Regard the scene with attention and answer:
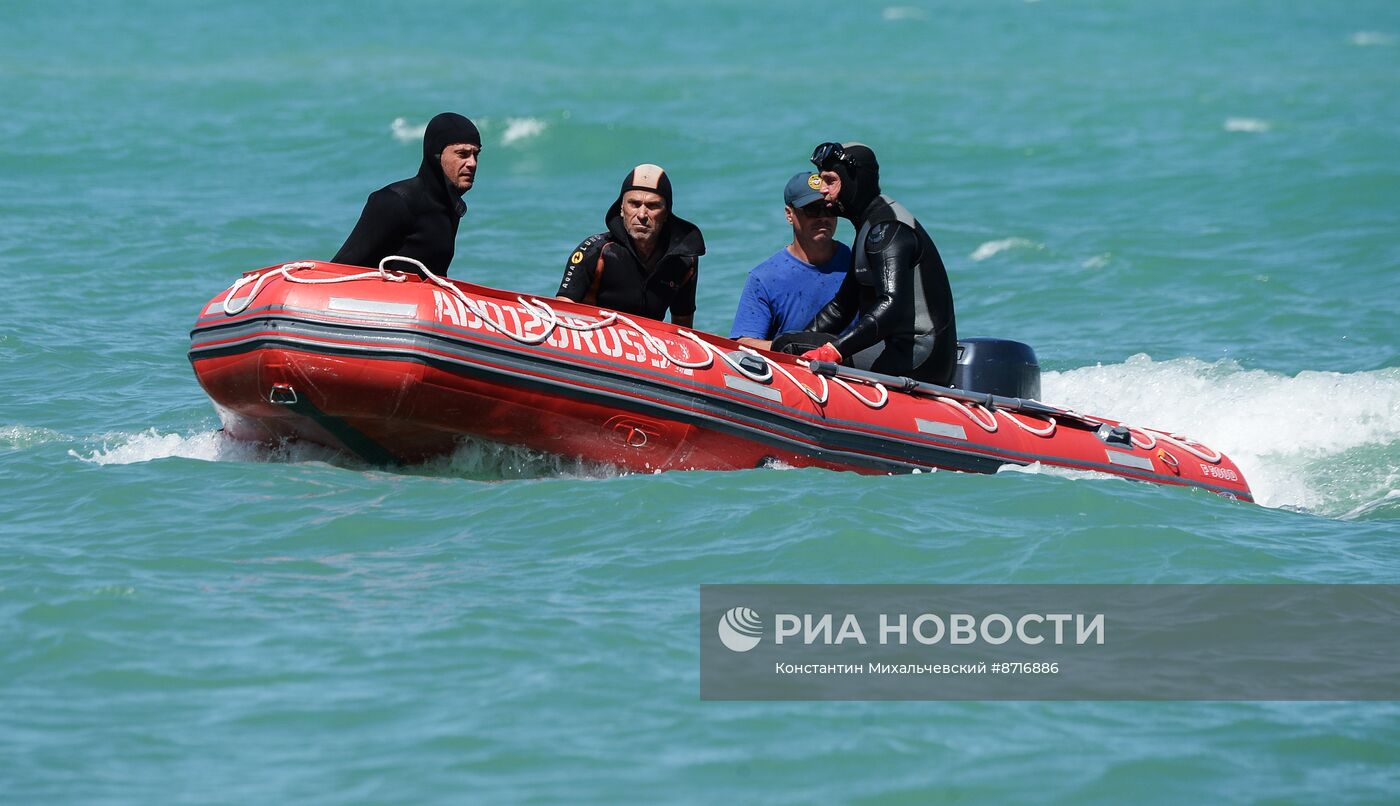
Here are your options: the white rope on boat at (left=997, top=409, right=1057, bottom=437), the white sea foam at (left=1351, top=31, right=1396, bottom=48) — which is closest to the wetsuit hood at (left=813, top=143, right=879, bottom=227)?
the white rope on boat at (left=997, top=409, right=1057, bottom=437)

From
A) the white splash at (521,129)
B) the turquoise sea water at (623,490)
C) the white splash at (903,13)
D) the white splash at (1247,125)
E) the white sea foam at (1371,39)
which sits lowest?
the turquoise sea water at (623,490)

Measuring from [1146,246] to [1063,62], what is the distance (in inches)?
657

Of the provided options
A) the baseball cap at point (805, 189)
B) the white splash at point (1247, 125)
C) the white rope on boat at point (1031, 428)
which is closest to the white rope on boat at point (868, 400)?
the white rope on boat at point (1031, 428)

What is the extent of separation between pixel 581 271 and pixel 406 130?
14.1 m

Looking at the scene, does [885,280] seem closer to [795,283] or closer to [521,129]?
[795,283]

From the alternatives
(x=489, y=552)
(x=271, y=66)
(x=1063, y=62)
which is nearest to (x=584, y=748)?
(x=489, y=552)

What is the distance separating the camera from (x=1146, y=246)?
47.1 feet

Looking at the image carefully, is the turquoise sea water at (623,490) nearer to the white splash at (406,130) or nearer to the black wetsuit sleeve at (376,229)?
the white splash at (406,130)

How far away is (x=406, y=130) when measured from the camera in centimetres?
2022

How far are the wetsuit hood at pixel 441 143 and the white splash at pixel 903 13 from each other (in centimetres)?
3043

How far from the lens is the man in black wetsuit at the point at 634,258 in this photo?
21.8 ft

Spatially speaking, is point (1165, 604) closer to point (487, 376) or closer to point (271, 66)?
point (487, 376)

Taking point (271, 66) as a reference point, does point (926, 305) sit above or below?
below

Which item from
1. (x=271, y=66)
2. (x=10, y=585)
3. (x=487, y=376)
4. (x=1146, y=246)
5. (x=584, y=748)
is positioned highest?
(x=271, y=66)
